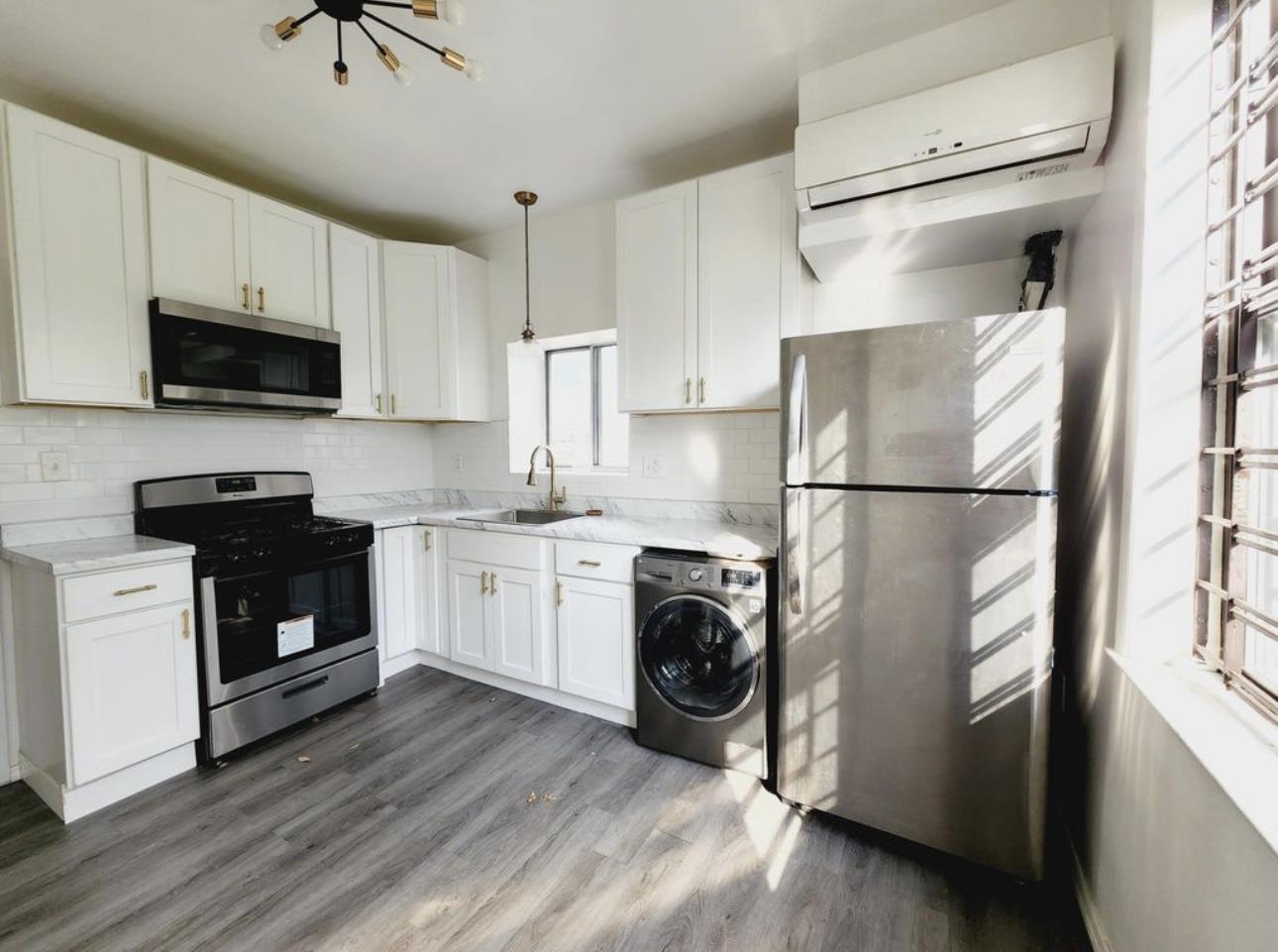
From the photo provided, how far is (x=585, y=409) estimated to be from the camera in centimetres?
348

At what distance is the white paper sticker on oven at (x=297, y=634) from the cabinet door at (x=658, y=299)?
72.9 inches

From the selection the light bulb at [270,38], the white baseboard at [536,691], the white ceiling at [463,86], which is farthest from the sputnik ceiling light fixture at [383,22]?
the white baseboard at [536,691]

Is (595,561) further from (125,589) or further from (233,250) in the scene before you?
(233,250)

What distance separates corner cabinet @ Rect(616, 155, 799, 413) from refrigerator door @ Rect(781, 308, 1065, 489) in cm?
57

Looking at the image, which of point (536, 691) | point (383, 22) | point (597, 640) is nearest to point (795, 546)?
point (597, 640)

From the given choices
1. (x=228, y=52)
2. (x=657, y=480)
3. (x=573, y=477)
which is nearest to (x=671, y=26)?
(x=228, y=52)

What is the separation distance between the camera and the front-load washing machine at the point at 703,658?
6.81 ft

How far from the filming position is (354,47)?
189 cm

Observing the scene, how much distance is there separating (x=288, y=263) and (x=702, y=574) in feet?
8.63

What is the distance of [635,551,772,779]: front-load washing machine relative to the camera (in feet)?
6.81

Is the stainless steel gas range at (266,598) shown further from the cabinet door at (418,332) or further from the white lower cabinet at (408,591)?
the cabinet door at (418,332)

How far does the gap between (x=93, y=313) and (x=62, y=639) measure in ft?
4.15

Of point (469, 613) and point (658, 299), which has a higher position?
point (658, 299)

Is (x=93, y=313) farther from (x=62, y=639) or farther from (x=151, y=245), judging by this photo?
(x=62, y=639)
